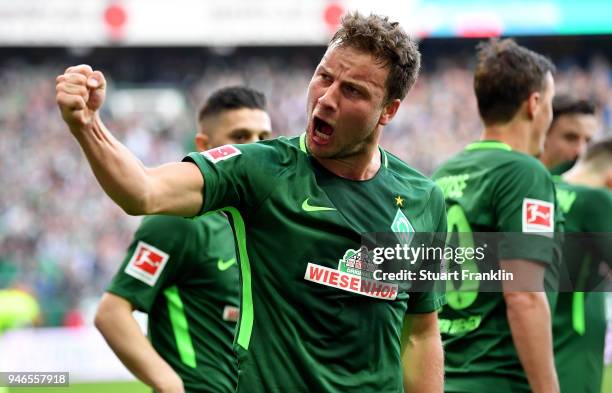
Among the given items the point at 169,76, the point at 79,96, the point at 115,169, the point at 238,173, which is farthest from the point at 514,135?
the point at 169,76

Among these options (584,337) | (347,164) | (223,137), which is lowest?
(584,337)

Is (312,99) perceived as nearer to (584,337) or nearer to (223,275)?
(223,275)

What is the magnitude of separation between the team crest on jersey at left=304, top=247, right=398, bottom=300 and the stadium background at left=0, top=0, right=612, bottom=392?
15655 millimetres

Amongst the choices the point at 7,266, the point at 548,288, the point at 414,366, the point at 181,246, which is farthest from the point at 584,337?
the point at 7,266

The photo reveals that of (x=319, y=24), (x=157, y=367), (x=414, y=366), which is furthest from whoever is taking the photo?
(x=319, y=24)

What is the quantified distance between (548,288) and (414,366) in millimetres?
1143

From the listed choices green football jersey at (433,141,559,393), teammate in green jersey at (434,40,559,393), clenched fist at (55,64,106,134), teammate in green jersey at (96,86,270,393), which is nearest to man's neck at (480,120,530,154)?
teammate in green jersey at (434,40,559,393)

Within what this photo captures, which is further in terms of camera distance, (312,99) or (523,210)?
(523,210)

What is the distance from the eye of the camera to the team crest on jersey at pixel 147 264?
4.36 m

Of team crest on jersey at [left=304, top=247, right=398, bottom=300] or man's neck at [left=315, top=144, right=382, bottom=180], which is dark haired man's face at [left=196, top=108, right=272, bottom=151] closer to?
man's neck at [left=315, top=144, right=382, bottom=180]

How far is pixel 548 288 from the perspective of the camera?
4473 mm

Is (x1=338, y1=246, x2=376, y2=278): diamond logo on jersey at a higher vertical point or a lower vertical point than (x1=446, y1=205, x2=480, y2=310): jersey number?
lower

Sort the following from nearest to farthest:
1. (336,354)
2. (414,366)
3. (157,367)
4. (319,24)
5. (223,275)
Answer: (336,354)
(414,366)
(157,367)
(223,275)
(319,24)

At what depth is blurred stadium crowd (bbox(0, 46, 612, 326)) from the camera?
19.4 m
